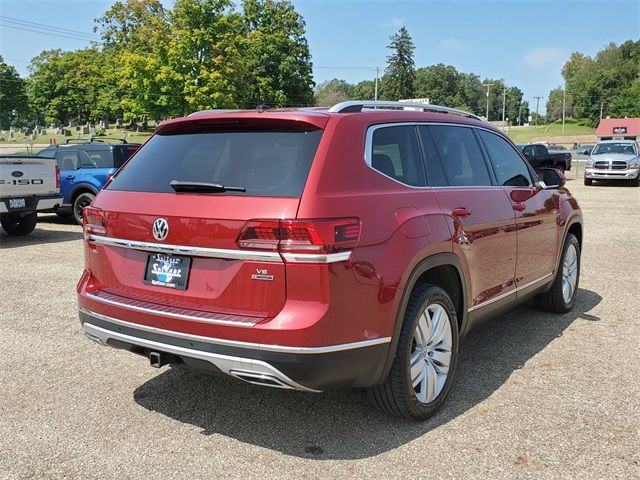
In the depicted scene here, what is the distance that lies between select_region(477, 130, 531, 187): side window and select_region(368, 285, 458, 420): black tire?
60.6 inches

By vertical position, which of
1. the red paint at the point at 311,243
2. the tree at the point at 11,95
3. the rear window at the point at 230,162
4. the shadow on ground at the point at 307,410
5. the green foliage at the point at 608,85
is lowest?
the shadow on ground at the point at 307,410

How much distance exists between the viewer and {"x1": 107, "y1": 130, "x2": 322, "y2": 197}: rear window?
3000 mm

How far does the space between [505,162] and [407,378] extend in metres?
2.33

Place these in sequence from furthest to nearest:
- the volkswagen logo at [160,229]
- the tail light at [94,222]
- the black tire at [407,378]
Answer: the tail light at [94,222] → the black tire at [407,378] → the volkswagen logo at [160,229]

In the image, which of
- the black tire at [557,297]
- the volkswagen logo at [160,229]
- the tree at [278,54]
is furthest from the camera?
the tree at [278,54]

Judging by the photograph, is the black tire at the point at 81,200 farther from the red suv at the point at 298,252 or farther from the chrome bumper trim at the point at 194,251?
the chrome bumper trim at the point at 194,251

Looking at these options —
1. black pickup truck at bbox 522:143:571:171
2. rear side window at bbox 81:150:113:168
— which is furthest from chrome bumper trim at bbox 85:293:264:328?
black pickup truck at bbox 522:143:571:171

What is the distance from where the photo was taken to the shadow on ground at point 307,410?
328cm

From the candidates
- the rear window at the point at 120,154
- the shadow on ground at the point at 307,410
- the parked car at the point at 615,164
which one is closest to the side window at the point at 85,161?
the rear window at the point at 120,154

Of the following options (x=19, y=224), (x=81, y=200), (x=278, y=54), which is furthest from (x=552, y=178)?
(x=278, y=54)

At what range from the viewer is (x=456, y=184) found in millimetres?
3959

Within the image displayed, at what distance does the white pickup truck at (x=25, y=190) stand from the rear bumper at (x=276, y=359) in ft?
27.6

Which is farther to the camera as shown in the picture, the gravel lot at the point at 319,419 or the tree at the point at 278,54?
the tree at the point at 278,54

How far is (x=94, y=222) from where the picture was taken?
355cm
